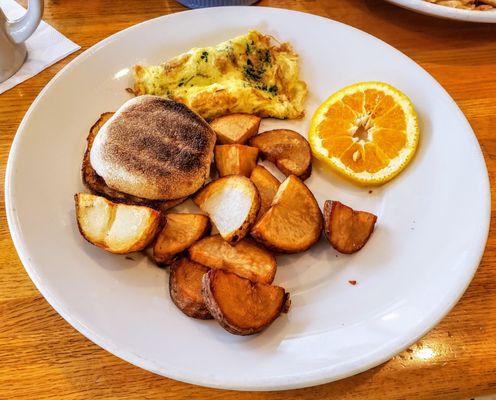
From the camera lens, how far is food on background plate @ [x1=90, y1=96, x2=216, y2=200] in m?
1.08

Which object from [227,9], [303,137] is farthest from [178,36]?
[303,137]

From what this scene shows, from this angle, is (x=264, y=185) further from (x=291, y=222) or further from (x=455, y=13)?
(x=455, y=13)

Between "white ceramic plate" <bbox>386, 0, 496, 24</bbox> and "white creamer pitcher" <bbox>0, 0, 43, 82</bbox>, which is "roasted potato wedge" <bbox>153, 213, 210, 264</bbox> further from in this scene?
"white ceramic plate" <bbox>386, 0, 496, 24</bbox>

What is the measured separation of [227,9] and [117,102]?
50 centimetres

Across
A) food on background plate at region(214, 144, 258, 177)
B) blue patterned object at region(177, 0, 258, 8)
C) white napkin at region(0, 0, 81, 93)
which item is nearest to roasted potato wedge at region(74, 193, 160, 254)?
food on background plate at region(214, 144, 258, 177)

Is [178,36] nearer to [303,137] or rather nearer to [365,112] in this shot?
[303,137]

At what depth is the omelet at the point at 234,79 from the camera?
1355 mm

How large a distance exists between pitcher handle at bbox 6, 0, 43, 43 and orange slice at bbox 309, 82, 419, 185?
907mm

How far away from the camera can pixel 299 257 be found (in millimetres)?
1094

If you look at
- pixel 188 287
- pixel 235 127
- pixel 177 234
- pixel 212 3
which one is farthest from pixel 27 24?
pixel 188 287

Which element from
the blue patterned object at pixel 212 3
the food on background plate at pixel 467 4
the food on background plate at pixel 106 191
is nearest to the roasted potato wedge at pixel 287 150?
the food on background plate at pixel 106 191

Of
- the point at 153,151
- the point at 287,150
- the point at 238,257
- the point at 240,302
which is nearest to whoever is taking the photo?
the point at 240,302

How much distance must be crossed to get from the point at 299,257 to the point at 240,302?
0.82 ft

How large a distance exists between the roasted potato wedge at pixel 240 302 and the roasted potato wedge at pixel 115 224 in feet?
0.61
